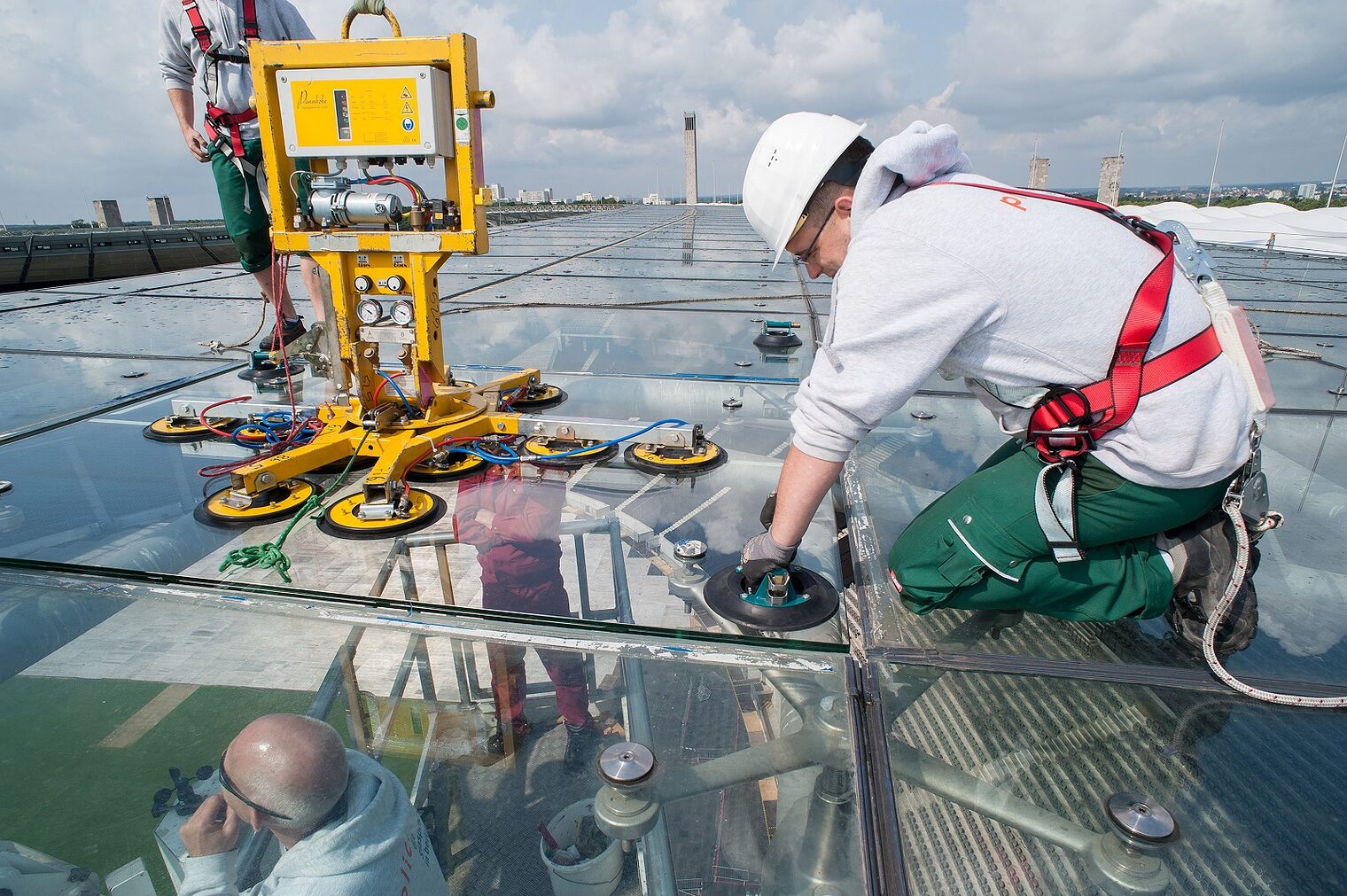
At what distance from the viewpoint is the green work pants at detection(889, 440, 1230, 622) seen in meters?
1.44

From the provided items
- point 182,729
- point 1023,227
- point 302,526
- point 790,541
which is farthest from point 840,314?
point 302,526

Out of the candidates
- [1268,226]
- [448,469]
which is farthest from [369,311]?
[1268,226]

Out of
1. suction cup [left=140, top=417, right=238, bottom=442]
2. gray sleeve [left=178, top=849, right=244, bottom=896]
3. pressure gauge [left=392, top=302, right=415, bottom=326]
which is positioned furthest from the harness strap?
suction cup [left=140, top=417, right=238, bottom=442]

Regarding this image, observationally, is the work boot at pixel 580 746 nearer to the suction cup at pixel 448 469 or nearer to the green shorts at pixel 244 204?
the suction cup at pixel 448 469

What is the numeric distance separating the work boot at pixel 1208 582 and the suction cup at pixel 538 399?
93.4 inches

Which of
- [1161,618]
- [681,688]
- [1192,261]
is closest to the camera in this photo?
[681,688]

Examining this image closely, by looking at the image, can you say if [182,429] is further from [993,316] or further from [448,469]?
[993,316]

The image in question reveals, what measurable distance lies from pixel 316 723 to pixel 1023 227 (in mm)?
1451

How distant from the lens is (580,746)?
49.1 inches

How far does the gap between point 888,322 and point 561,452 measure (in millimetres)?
1575

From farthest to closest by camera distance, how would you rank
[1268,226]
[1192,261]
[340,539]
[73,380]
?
[1268,226], [73,380], [340,539], [1192,261]

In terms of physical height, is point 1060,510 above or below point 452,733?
above

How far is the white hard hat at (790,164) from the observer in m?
1.40

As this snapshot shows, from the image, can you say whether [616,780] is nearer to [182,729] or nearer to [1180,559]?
[182,729]
